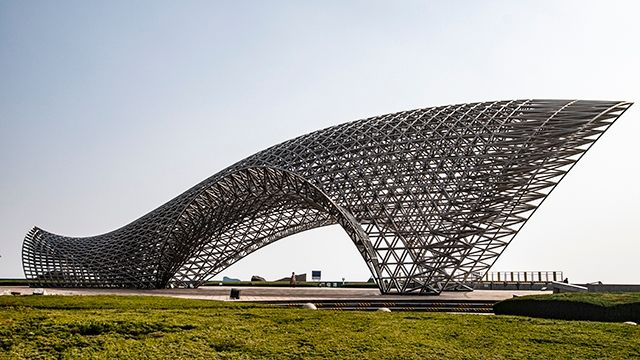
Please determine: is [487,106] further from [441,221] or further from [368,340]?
[368,340]

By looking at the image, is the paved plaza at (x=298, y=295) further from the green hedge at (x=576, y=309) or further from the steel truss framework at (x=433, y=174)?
the green hedge at (x=576, y=309)

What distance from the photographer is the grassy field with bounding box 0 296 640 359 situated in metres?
10.9

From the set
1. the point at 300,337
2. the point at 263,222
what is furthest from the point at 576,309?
the point at 263,222

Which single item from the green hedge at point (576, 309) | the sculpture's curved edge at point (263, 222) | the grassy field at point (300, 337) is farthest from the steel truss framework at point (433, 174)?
the grassy field at point (300, 337)

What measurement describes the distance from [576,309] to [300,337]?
13.5 m

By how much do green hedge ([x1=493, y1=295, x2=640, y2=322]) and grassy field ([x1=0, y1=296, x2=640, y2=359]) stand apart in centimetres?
526

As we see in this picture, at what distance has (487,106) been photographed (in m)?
47.2

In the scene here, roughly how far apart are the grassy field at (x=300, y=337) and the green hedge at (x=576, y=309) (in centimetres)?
526

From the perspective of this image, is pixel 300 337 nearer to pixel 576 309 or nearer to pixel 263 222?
pixel 576 309

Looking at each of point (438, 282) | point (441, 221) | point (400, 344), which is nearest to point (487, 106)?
point (441, 221)

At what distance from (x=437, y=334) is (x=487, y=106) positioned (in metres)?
36.4

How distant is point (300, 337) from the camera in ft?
42.1

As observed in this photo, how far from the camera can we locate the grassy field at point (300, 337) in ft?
35.9

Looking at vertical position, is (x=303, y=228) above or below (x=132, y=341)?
above
